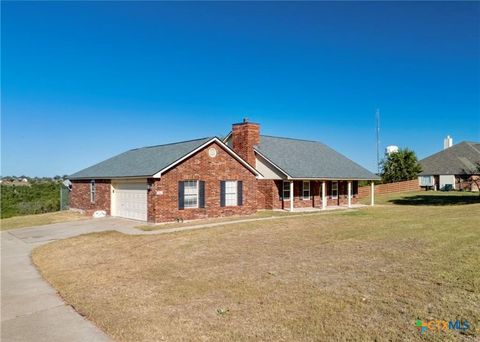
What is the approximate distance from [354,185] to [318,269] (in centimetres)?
2463

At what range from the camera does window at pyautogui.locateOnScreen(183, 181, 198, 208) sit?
20703 millimetres

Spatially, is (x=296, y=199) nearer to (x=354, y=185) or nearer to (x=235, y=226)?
(x=354, y=185)

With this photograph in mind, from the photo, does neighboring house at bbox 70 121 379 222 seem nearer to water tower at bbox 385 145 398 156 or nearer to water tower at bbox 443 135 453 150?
water tower at bbox 385 145 398 156

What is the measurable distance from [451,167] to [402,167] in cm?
585

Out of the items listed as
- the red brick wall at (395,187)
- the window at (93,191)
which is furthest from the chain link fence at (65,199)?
the red brick wall at (395,187)

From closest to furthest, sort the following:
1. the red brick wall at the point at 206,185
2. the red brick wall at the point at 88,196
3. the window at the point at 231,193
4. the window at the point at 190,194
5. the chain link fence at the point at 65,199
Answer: the red brick wall at the point at 206,185
the window at the point at 190,194
the window at the point at 231,193
the red brick wall at the point at 88,196
the chain link fence at the point at 65,199

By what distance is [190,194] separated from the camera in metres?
20.9

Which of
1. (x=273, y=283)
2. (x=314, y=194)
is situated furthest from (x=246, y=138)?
(x=273, y=283)

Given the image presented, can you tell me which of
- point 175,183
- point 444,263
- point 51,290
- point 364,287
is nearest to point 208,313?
point 364,287

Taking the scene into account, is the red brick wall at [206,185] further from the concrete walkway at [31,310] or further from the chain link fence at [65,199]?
the chain link fence at [65,199]

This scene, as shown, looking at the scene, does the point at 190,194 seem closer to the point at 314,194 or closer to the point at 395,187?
the point at 314,194

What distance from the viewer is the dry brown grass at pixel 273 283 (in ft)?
19.0

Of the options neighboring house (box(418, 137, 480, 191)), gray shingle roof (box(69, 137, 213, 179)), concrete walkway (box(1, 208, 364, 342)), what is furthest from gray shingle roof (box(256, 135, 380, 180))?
neighboring house (box(418, 137, 480, 191))

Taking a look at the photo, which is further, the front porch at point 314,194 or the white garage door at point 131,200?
the front porch at point 314,194
